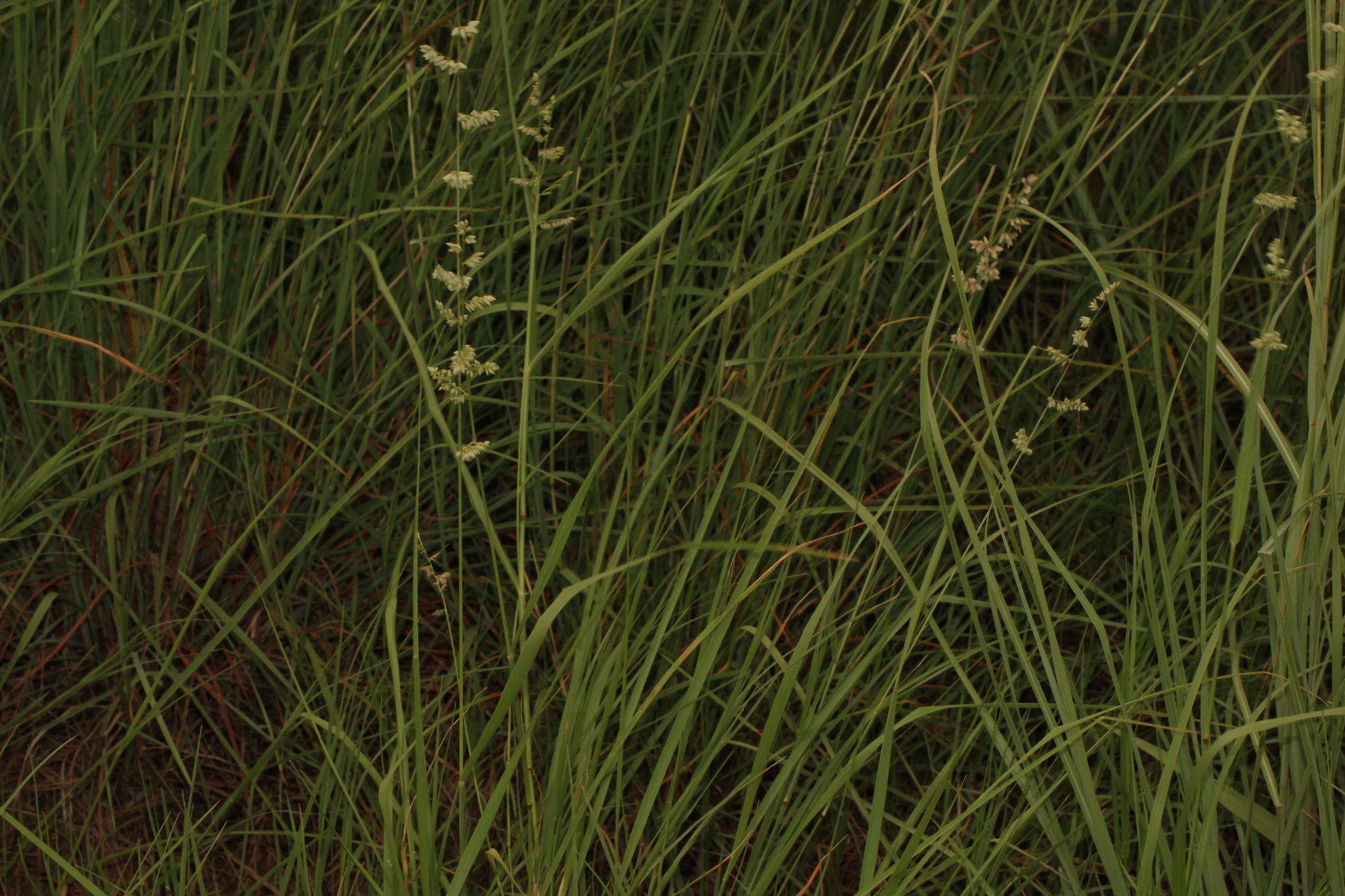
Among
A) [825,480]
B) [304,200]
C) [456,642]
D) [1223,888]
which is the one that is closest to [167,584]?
[456,642]

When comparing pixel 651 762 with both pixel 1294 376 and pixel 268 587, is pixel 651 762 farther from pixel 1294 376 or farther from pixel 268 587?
pixel 1294 376

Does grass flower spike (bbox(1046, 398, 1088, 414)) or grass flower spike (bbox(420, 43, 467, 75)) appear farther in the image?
grass flower spike (bbox(1046, 398, 1088, 414))

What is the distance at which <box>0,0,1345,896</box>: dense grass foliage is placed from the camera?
1.14 meters

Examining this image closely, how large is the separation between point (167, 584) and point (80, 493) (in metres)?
0.16

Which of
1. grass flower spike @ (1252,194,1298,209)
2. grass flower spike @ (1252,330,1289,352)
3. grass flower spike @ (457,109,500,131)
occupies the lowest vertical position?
grass flower spike @ (1252,330,1289,352)

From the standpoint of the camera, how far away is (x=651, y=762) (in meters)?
1.17

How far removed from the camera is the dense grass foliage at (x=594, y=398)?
3.73 ft

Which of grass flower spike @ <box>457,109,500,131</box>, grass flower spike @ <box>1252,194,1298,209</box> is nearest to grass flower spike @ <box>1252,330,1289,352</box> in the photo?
grass flower spike @ <box>1252,194,1298,209</box>

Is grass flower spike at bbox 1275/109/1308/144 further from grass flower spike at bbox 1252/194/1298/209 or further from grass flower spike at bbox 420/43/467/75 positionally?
grass flower spike at bbox 420/43/467/75

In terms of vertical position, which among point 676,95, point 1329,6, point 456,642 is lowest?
point 456,642

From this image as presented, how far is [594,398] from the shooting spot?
1283mm

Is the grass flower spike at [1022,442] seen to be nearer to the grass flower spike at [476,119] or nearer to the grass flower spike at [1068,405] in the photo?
the grass flower spike at [1068,405]

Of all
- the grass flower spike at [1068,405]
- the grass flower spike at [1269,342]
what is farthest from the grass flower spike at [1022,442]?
the grass flower spike at [1269,342]

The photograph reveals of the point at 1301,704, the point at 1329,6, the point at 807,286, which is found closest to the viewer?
the point at 1301,704
